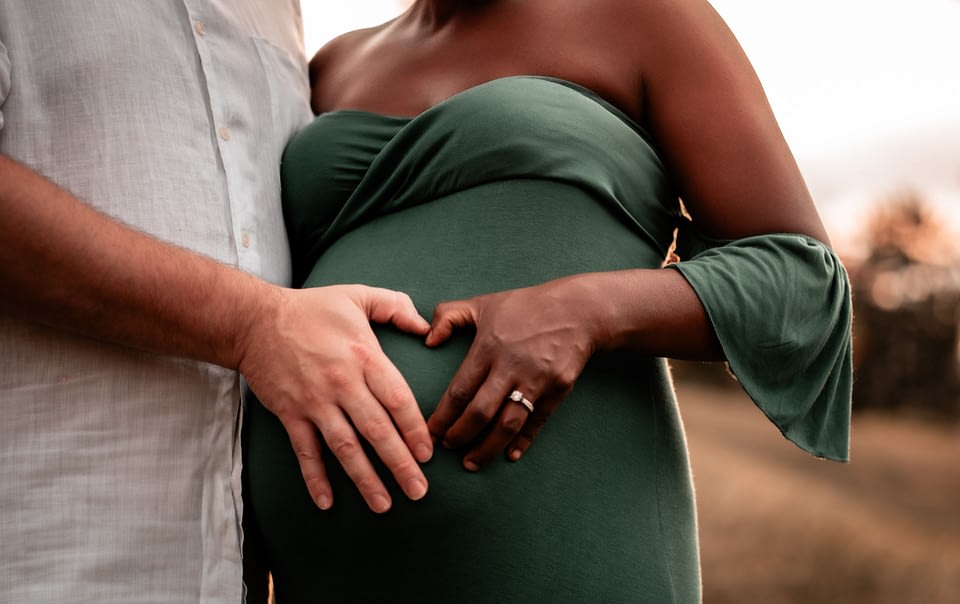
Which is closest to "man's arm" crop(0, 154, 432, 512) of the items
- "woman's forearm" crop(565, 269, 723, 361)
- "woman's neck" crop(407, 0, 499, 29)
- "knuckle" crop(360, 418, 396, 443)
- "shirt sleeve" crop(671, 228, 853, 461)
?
"knuckle" crop(360, 418, 396, 443)

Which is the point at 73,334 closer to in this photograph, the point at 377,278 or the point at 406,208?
the point at 377,278

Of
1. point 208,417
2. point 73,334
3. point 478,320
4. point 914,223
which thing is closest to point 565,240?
point 478,320

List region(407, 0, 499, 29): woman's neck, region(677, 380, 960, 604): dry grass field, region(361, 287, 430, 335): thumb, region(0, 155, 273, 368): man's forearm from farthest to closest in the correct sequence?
1. region(677, 380, 960, 604): dry grass field
2. region(407, 0, 499, 29): woman's neck
3. region(361, 287, 430, 335): thumb
4. region(0, 155, 273, 368): man's forearm

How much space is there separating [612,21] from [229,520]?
101 cm

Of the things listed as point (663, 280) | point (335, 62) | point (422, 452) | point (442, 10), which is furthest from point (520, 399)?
point (335, 62)

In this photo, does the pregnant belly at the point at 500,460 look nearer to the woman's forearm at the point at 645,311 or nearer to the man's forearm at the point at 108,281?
the woman's forearm at the point at 645,311

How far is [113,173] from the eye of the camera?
1.17m

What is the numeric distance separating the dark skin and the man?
0.37 feet

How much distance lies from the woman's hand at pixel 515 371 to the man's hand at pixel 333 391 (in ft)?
0.20

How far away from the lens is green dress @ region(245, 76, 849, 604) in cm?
113

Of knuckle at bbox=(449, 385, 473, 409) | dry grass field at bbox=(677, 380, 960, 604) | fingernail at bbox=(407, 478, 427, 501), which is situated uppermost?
knuckle at bbox=(449, 385, 473, 409)

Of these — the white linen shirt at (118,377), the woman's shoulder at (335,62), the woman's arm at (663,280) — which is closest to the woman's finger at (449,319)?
the woman's arm at (663,280)

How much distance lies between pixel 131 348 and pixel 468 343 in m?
0.46

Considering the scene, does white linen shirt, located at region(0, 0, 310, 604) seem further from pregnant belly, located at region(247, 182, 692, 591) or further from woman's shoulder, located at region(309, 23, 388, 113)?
woman's shoulder, located at region(309, 23, 388, 113)
